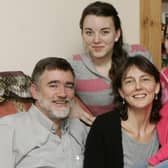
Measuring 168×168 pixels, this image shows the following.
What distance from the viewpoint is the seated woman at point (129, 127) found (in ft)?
5.79

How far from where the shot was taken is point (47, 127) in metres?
1.81

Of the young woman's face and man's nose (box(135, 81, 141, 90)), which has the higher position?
the young woman's face

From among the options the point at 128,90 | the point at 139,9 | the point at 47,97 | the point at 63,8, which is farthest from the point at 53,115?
the point at 139,9

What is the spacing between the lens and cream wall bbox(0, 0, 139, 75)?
81.2 inches

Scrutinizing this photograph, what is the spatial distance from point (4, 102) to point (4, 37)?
0.40 metres

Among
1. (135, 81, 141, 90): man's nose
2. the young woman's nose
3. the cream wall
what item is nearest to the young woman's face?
the young woman's nose

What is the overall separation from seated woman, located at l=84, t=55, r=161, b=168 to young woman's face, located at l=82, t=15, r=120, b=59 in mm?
258

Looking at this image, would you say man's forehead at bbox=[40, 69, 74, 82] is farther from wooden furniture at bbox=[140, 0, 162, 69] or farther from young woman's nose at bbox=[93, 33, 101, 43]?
wooden furniture at bbox=[140, 0, 162, 69]

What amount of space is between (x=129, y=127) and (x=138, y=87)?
212 mm

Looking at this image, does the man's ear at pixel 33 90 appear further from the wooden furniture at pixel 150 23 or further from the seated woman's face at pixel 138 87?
the wooden furniture at pixel 150 23

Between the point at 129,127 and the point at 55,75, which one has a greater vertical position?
the point at 55,75

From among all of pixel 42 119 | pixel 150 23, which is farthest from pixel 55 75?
pixel 150 23

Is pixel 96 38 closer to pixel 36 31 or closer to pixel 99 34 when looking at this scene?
pixel 99 34

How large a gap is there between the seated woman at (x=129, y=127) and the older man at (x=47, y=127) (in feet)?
0.36
